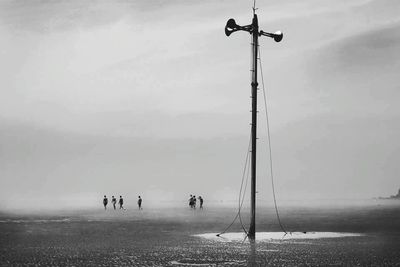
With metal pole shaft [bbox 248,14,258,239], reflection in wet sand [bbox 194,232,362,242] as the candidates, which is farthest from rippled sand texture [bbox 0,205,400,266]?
metal pole shaft [bbox 248,14,258,239]

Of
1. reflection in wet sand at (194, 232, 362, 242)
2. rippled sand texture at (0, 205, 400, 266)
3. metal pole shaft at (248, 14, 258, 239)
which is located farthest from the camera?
metal pole shaft at (248, 14, 258, 239)

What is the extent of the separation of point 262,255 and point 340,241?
6434 mm

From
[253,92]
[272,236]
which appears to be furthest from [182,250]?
[253,92]

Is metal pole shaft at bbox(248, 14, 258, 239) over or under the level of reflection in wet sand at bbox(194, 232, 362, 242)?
over

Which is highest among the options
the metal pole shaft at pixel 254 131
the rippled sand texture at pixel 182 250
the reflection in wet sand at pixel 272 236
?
the metal pole shaft at pixel 254 131

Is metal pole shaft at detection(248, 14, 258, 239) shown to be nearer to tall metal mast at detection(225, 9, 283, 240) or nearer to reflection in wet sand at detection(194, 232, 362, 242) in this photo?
tall metal mast at detection(225, 9, 283, 240)

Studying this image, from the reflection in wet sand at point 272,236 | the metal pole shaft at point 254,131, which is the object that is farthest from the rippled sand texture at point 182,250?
the metal pole shaft at point 254,131

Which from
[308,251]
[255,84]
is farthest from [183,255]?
[255,84]

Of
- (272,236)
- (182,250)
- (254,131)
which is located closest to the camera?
(182,250)

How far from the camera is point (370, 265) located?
17.5 meters

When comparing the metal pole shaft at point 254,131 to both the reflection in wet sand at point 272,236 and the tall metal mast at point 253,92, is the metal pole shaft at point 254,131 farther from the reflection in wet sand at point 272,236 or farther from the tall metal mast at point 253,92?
the reflection in wet sand at point 272,236

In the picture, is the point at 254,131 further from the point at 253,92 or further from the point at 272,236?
the point at 272,236

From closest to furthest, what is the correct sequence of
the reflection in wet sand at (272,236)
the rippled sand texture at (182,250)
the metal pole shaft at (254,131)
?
the rippled sand texture at (182,250) → the reflection in wet sand at (272,236) → the metal pole shaft at (254,131)

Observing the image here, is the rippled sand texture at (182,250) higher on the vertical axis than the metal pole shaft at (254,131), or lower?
lower
